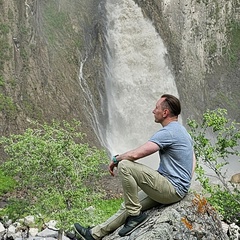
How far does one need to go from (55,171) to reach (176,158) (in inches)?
169

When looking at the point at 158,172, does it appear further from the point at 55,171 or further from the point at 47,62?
the point at 47,62

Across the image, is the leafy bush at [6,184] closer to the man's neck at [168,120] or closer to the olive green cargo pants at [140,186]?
the olive green cargo pants at [140,186]

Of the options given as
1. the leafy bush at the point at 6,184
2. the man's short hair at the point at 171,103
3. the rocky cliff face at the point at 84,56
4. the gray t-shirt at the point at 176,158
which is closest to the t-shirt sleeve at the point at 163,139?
the gray t-shirt at the point at 176,158

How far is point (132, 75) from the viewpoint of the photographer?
1033 inches

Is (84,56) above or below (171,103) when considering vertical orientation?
below

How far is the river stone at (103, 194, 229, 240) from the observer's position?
16.0 ft

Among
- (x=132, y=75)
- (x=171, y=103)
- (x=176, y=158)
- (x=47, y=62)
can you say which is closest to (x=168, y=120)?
(x=171, y=103)

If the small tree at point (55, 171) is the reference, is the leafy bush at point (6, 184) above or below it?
below

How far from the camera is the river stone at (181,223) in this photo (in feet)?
16.0

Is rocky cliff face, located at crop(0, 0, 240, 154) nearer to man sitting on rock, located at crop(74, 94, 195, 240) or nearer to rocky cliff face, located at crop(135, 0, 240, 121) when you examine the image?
rocky cliff face, located at crop(135, 0, 240, 121)

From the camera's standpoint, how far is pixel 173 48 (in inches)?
1180

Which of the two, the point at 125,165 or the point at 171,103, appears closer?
the point at 125,165

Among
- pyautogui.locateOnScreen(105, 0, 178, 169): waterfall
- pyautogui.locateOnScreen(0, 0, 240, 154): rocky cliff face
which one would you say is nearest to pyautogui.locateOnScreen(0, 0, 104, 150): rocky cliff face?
pyautogui.locateOnScreen(0, 0, 240, 154): rocky cliff face

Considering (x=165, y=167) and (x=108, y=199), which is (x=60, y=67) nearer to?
(x=108, y=199)
